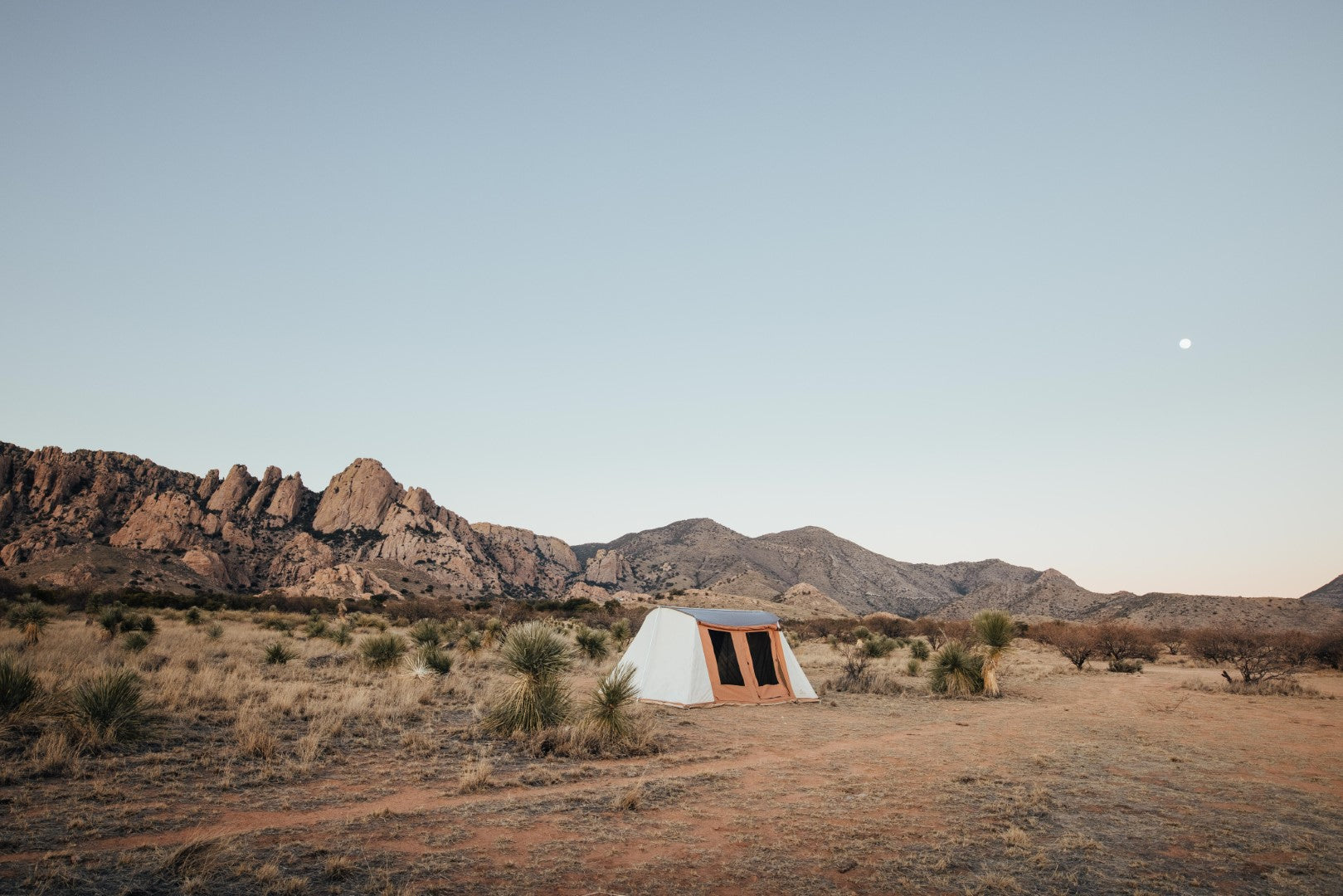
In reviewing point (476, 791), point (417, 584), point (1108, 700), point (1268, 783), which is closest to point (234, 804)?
point (476, 791)

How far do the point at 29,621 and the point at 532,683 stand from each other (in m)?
19.9

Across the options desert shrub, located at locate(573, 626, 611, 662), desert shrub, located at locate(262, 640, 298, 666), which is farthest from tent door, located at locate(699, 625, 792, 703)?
desert shrub, located at locate(262, 640, 298, 666)

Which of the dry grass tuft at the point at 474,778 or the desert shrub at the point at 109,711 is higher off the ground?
the desert shrub at the point at 109,711

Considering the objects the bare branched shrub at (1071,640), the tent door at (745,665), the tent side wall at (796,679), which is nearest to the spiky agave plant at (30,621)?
the tent door at (745,665)

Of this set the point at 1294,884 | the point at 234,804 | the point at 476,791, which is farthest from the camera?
the point at 476,791

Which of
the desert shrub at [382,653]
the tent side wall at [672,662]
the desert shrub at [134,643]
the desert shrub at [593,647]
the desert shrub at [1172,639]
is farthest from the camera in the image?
the desert shrub at [1172,639]

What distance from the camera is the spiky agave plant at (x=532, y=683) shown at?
1195 centimetres

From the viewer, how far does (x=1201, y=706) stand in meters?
17.5

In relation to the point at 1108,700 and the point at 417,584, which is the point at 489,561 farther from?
the point at 1108,700

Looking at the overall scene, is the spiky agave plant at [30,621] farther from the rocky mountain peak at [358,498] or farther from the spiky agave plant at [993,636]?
the rocky mountain peak at [358,498]

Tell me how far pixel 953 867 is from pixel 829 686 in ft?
50.5

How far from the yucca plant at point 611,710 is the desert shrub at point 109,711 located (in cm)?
666

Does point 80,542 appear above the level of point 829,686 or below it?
above

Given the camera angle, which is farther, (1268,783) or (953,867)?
(1268,783)
